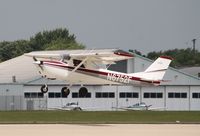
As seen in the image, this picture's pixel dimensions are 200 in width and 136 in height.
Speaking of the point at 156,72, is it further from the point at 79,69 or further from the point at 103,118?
the point at 103,118

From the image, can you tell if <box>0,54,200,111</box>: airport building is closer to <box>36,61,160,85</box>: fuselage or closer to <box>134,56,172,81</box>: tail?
<box>134,56,172,81</box>: tail

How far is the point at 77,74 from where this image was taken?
5147 centimetres

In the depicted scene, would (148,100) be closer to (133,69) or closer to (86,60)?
(133,69)

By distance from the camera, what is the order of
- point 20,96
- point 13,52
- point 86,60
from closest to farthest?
point 86,60 < point 20,96 < point 13,52

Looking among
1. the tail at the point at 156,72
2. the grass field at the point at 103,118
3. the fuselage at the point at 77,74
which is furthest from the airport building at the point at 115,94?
the grass field at the point at 103,118

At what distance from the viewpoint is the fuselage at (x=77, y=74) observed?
2000 inches

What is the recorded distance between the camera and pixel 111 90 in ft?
288

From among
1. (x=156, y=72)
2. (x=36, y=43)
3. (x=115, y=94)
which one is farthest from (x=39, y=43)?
(x=156, y=72)

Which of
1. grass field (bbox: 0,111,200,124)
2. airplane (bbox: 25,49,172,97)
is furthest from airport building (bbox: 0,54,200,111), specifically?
grass field (bbox: 0,111,200,124)

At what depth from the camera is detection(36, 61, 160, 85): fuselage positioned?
167 ft

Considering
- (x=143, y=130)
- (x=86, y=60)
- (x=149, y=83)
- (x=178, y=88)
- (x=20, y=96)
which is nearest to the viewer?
(x=143, y=130)

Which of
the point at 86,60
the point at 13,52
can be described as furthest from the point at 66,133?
the point at 13,52

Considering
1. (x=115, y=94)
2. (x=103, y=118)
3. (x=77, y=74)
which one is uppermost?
(x=77, y=74)

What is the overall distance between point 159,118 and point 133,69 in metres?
44.2
